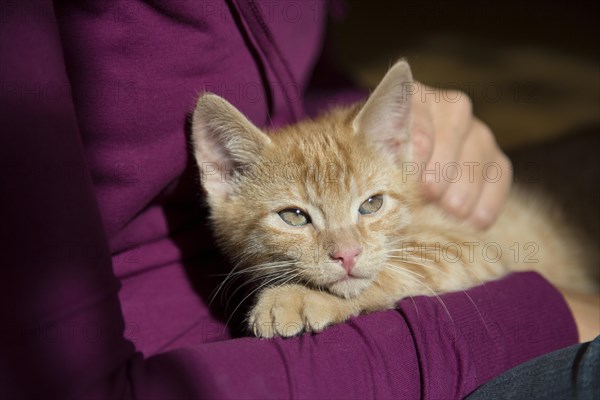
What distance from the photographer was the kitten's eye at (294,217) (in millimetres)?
1328

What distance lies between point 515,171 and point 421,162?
89 centimetres

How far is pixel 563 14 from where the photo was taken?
424 cm

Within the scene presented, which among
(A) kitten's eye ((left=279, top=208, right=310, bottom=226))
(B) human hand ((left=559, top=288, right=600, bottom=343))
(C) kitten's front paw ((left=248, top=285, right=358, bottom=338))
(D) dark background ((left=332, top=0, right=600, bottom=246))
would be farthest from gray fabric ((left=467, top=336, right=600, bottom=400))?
(D) dark background ((left=332, top=0, right=600, bottom=246))

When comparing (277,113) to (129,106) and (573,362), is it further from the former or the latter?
(573,362)

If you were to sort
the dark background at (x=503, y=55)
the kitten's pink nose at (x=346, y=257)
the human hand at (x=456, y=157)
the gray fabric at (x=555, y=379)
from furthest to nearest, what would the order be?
1. the dark background at (x=503, y=55)
2. the human hand at (x=456, y=157)
3. the kitten's pink nose at (x=346, y=257)
4. the gray fabric at (x=555, y=379)

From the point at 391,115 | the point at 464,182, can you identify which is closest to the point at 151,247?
the point at 391,115

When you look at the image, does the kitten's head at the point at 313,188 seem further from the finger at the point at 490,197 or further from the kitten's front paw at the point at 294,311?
the finger at the point at 490,197

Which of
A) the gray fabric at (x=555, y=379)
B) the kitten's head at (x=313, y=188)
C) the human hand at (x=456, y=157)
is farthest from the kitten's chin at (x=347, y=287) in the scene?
the human hand at (x=456, y=157)

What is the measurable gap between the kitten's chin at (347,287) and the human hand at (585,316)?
1.72 feet

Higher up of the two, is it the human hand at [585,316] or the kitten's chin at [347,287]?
the kitten's chin at [347,287]

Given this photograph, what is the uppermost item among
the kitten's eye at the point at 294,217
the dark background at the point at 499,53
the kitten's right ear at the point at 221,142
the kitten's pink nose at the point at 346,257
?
the kitten's right ear at the point at 221,142

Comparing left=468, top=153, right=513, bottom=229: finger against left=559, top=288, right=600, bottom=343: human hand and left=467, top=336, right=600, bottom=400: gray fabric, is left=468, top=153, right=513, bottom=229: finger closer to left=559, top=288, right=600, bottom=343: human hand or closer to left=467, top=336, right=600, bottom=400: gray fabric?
left=559, top=288, right=600, bottom=343: human hand

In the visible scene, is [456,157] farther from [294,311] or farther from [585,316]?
[294,311]

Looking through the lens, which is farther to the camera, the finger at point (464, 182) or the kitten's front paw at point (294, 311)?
the finger at point (464, 182)
